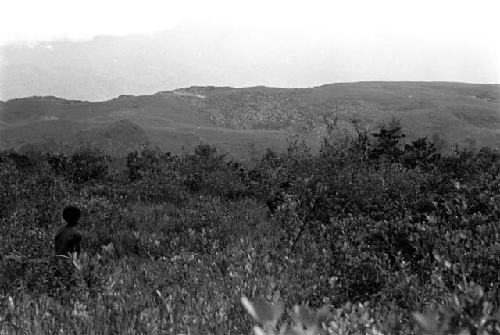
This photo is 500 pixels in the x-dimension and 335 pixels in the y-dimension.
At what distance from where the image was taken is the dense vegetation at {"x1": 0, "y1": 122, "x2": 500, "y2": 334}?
12.5 feet

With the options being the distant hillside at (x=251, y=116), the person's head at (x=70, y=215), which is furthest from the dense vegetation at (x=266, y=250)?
the distant hillside at (x=251, y=116)

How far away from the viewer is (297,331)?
156 cm

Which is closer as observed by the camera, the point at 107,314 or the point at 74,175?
the point at 107,314

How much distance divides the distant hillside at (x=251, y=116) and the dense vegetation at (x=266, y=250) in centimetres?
1932

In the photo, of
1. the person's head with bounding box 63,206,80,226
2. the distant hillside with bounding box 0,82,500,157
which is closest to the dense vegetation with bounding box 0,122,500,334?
the person's head with bounding box 63,206,80,226

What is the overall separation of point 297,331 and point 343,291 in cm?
373

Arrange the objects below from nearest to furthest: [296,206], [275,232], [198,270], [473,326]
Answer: [473,326], [198,270], [296,206], [275,232]

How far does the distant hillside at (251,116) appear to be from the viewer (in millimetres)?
37125

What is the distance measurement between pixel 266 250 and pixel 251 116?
4823 cm

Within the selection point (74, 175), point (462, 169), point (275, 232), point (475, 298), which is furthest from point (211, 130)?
point (475, 298)

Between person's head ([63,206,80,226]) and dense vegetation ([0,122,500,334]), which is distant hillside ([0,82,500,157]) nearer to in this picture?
dense vegetation ([0,122,500,334])

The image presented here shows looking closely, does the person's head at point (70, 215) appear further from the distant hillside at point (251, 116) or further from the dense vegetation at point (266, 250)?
the distant hillside at point (251, 116)

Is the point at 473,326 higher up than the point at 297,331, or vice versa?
the point at 297,331

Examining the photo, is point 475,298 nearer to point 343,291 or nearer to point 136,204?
point 343,291
